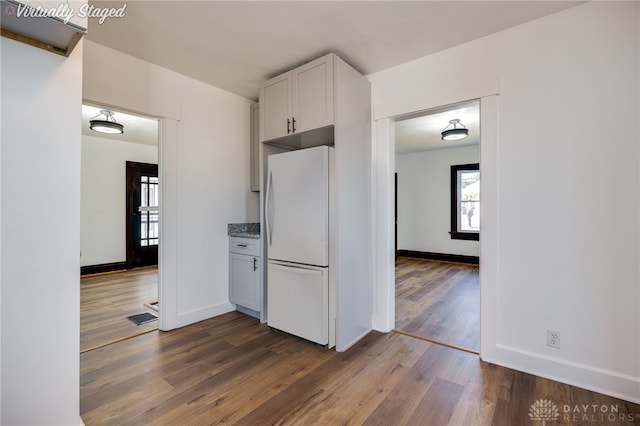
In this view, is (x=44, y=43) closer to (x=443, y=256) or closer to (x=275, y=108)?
(x=275, y=108)

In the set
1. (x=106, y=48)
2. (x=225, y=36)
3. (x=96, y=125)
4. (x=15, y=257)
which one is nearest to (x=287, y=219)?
(x=225, y=36)

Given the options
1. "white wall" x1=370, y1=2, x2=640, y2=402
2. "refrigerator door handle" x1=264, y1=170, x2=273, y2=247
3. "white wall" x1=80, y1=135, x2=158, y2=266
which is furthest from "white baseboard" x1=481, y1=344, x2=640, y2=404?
"white wall" x1=80, y1=135, x2=158, y2=266

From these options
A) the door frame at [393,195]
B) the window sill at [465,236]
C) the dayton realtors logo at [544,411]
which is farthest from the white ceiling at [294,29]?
the window sill at [465,236]

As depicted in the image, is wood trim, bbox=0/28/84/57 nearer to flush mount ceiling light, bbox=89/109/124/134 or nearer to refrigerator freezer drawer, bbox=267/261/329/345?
refrigerator freezer drawer, bbox=267/261/329/345

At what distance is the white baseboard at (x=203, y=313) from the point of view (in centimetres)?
287

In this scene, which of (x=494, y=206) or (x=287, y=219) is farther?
(x=287, y=219)

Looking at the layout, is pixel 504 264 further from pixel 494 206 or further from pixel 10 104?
pixel 10 104

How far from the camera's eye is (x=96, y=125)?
3941mm

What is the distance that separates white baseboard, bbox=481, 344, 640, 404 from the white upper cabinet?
2253 millimetres

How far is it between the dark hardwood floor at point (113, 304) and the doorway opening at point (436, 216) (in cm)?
299


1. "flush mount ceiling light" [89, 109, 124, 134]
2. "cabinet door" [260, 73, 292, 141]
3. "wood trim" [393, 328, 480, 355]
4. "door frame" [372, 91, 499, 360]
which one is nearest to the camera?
"door frame" [372, 91, 499, 360]

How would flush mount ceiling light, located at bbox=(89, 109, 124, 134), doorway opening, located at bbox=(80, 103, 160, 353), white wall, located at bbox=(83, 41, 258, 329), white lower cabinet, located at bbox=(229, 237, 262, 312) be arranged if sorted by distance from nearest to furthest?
white wall, located at bbox=(83, 41, 258, 329), white lower cabinet, located at bbox=(229, 237, 262, 312), flush mount ceiling light, located at bbox=(89, 109, 124, 134), doorway opening, located at bbox=(80, 103, 160, 353)

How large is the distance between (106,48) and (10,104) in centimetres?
151

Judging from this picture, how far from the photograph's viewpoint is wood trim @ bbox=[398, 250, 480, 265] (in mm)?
6004
